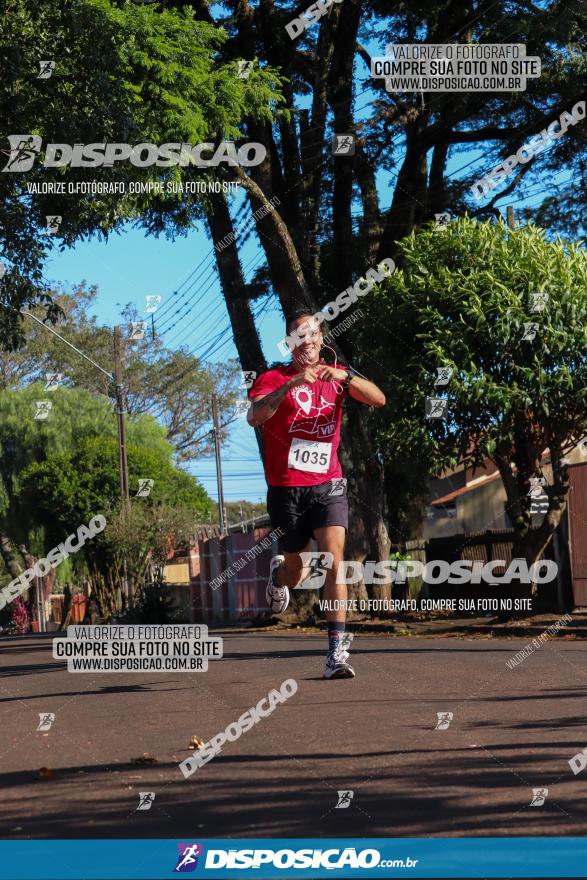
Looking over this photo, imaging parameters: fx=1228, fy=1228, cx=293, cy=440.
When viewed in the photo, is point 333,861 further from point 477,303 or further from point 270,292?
point 270,292

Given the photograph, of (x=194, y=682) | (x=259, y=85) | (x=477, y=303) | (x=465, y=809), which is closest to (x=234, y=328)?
(x=259, y=85)

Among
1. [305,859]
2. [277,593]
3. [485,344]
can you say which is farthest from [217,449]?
[305,859]

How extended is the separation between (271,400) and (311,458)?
1.61 ft

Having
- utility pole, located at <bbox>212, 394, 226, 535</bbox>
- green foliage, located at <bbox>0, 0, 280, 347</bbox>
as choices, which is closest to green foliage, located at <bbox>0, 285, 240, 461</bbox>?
utility pole, located at <bbox>212, 394, 226, 535</bbox>

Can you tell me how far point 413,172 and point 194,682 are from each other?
15474 mm

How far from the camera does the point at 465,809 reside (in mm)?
4223

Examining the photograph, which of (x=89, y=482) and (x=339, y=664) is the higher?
(x=89, y=482)

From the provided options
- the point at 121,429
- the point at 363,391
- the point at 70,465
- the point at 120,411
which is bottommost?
the point at 363,391

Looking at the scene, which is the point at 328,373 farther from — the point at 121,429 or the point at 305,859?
the point at 121,429

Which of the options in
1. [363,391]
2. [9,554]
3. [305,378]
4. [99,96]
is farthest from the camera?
[9,554]

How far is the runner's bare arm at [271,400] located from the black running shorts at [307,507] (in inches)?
20.3

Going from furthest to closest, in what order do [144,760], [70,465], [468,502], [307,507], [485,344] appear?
[70,465]
[468,502]
[485,344]
[307,507]
[144,760]

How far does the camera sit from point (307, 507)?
7801mm

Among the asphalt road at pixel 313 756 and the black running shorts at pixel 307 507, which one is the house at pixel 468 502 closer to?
the asphalt road at pixel 313 756
